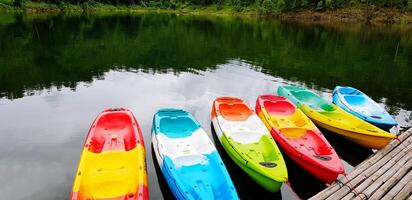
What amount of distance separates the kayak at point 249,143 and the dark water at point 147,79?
A: 106cm

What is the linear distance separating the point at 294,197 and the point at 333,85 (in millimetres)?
16875

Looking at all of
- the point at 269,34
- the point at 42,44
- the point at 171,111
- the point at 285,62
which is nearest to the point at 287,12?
the point at 269,34

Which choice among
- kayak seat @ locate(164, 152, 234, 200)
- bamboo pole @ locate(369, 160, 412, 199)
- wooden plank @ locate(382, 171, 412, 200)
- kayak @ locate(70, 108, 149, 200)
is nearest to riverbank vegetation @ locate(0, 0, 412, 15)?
kayak @ locate(70, 108, 149, 200)

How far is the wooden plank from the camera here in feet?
32.6

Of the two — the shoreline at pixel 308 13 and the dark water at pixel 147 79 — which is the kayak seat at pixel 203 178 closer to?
the dark water at pixel 147 79

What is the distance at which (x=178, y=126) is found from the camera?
14.3 m

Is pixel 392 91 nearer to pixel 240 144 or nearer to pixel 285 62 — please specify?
pixel 285 62

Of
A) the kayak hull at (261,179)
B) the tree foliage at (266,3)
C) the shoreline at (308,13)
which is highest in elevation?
the tree foliage at (266,3)

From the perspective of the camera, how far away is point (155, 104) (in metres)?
20.7

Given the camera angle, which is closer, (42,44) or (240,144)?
(240,144)

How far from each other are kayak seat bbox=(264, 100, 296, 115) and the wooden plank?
21.7ft

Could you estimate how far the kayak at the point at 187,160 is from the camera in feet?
31.9

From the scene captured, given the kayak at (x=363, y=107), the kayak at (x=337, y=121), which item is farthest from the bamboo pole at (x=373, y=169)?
the kayak at (x=363, y=107)

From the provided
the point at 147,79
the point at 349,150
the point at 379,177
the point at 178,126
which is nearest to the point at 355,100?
the point at 349,150
